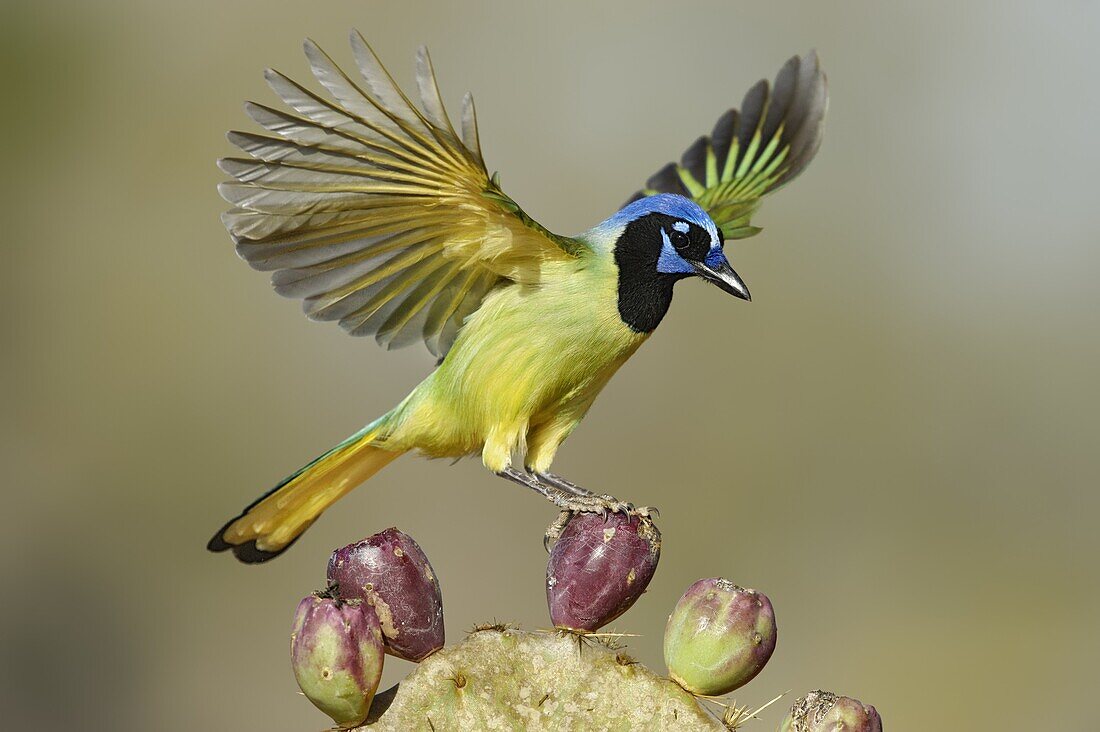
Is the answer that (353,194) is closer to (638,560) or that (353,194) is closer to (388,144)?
(388,144)

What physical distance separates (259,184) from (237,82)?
7.33m

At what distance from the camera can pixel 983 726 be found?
7852 mm

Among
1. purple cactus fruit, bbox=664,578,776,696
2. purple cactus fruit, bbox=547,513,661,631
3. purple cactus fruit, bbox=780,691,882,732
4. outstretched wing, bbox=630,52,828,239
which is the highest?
outstretched wing, bbox=630,52,828,239

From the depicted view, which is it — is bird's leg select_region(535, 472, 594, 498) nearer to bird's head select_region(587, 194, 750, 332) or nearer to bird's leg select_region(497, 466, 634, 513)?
bird's leg select_region(497, 466, 634, 513)

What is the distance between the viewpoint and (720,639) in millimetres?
2518

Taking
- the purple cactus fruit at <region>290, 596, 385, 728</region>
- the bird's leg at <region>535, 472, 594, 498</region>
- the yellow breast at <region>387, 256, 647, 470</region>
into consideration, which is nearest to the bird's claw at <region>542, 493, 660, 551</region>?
the bird's leg at <region>535, 472, 594, 498</region>

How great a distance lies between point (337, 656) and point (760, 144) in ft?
12.0

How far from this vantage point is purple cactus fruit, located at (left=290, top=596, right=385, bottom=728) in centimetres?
238

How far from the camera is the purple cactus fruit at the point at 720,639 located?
2.52m

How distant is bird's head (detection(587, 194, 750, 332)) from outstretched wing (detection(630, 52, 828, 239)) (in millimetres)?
1240

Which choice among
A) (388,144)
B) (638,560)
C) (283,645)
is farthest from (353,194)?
(283,645)

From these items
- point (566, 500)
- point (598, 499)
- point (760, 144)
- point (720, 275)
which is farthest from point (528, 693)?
point (760, 144)

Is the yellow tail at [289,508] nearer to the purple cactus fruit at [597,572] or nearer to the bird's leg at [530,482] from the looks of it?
the bird's leg at [530,482]

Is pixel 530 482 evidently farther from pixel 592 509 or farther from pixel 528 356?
pixel 592 509
